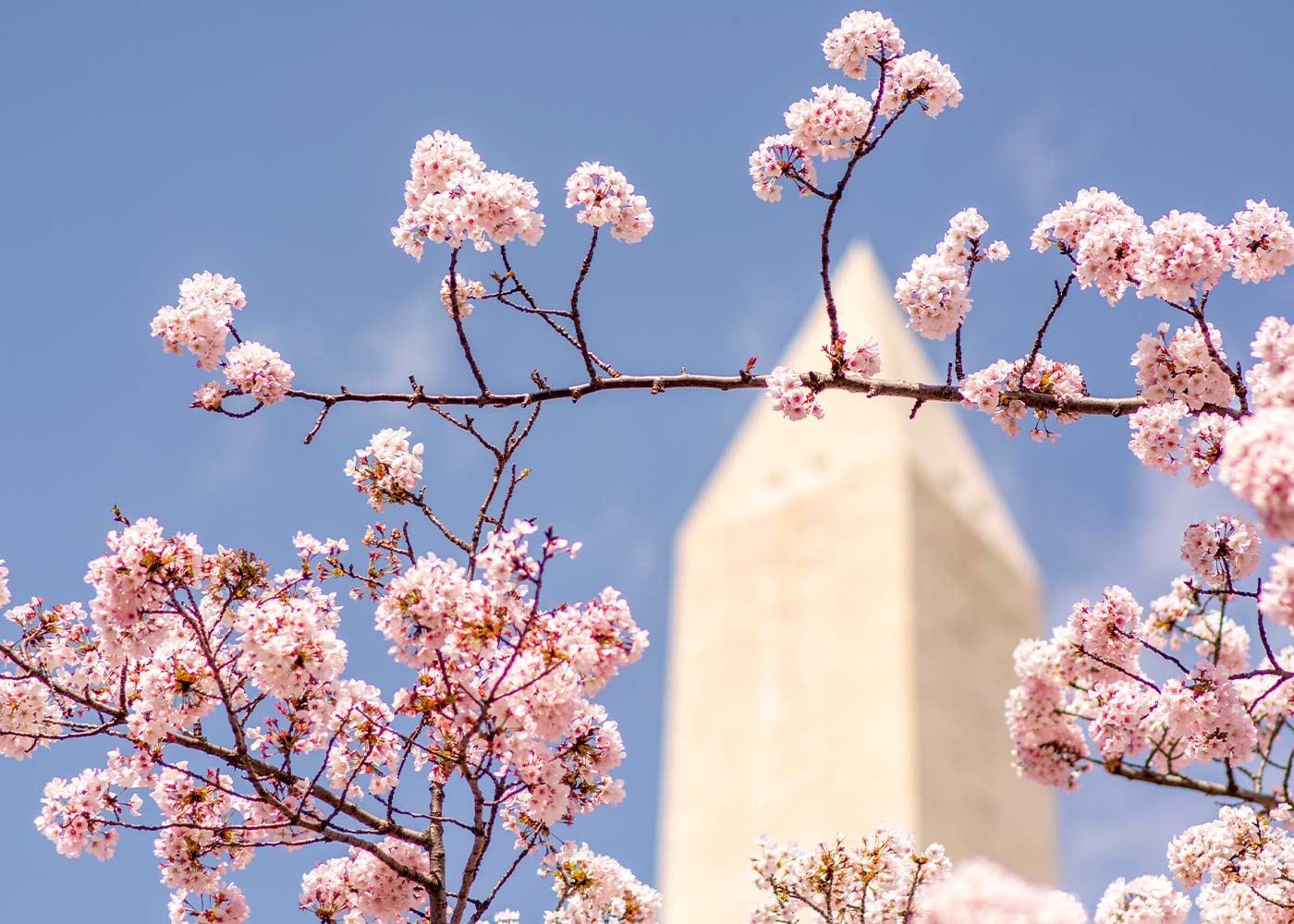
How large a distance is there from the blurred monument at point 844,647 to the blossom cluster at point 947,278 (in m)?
18.7

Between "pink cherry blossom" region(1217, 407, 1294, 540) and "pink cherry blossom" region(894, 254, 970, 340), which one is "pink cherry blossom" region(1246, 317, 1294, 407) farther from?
"pink cherry blossom" region(894, 254, 970, 340)

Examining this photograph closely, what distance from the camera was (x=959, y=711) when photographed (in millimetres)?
26969

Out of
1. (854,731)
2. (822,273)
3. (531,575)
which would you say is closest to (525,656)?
(531,575)

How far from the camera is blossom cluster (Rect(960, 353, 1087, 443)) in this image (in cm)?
602

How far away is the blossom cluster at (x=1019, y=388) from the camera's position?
602 centimetres

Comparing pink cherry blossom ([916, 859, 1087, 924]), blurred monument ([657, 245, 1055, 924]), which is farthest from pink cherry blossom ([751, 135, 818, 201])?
blurred monument ([657, 245, 1055, 924])

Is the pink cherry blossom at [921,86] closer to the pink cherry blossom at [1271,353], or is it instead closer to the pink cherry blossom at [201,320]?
the pink cherry blossom at [1271,353]

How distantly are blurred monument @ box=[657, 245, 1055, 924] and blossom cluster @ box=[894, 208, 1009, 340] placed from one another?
1866 cm

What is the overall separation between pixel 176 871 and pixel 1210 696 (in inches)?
151

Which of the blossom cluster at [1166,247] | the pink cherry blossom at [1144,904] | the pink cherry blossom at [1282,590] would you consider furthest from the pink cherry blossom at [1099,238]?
the pink cherry blossom at [1144,904]

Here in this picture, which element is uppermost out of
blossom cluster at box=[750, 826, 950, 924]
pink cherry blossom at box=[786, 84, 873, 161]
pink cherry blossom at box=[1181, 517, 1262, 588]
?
pink cherry blossom at box=[786, 84, 873, 161]

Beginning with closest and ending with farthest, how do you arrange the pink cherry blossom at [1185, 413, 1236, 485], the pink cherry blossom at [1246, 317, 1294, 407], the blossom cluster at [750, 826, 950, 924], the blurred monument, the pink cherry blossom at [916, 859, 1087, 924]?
1. the pink cherry blossom at [916, 859, 1087, 924]
2. the pink cherry blossom at [1246, 317, 1294, 407]
3. the pink cherry blossom at [1185, 413, 1236, 485]
4. the blossom cluster at [750, 826, 950, 924]
5. the blurred monument

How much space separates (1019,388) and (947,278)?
1.63 feet

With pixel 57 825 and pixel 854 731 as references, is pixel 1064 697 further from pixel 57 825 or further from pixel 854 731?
pixel 854 731
